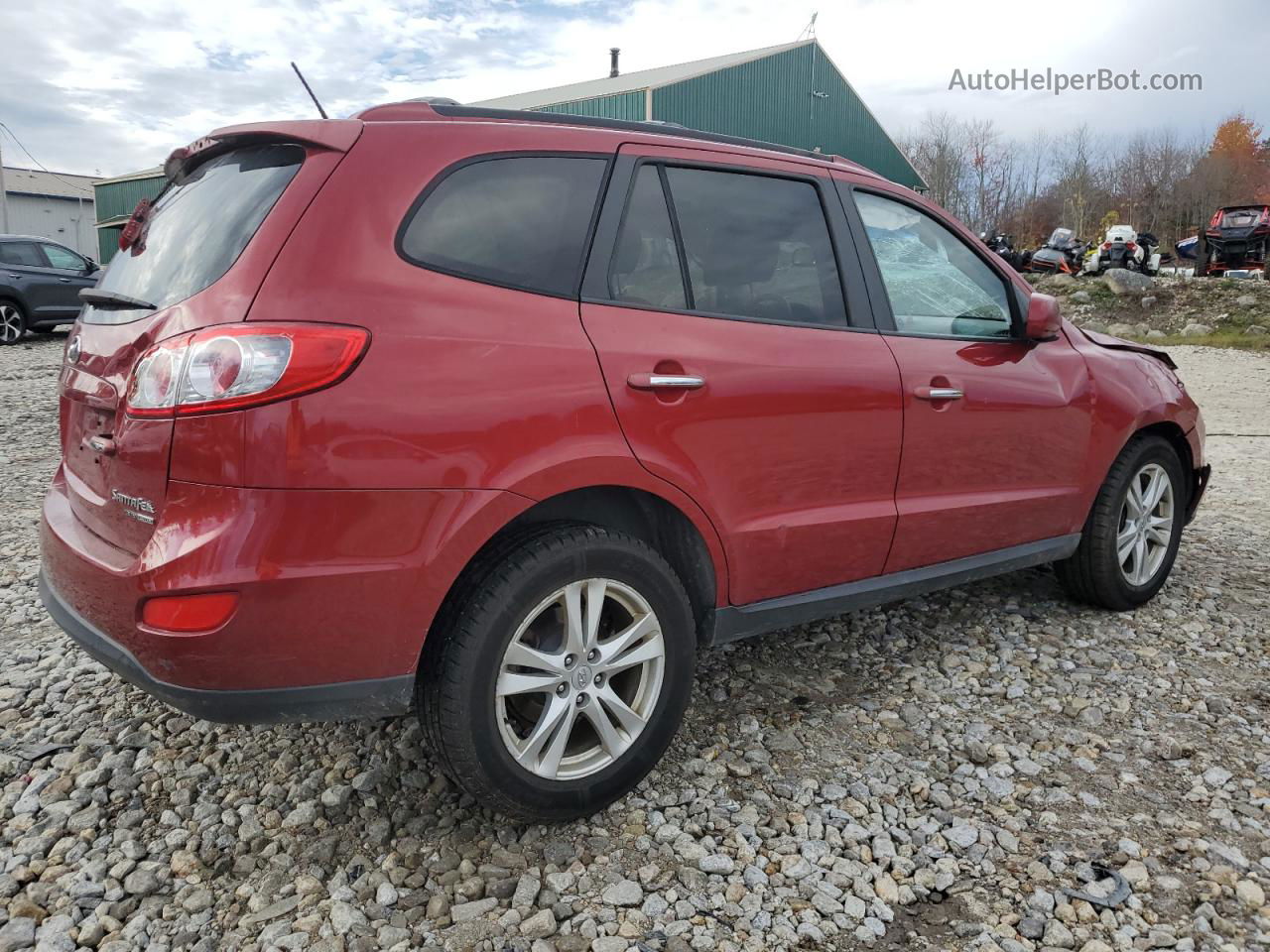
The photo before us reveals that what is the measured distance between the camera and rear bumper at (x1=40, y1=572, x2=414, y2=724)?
6.62 feet

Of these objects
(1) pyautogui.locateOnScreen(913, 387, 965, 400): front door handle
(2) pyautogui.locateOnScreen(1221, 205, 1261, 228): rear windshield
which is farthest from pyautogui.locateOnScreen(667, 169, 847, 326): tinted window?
(2) pyautogui.locateOnScreen(1221, 205, 1261, 228): rear windshield

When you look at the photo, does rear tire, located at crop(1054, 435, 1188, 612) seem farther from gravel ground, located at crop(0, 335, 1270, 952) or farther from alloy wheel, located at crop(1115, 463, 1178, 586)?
gravel ground, located at crop(0, 335, 1270, 952)

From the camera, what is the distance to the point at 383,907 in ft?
7.18

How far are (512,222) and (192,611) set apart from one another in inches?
45.2

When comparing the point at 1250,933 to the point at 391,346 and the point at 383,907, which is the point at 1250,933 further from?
the point at 391,346

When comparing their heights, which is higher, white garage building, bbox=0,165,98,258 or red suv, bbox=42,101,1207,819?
white garage building, bbox=0,165,98,258

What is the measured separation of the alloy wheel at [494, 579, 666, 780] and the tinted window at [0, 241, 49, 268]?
50.6ft

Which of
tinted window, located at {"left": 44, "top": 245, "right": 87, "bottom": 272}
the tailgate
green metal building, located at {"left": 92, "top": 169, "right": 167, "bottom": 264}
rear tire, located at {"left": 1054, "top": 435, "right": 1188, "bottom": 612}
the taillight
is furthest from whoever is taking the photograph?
green metal building, located at {"left": 92, "top": 169, "right": 167, "bottom": 264}

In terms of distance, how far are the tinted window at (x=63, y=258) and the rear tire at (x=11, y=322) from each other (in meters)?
0.96

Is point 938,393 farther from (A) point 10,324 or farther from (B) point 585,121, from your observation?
(A) point 10,324

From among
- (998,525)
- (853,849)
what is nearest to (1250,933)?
(853,849)

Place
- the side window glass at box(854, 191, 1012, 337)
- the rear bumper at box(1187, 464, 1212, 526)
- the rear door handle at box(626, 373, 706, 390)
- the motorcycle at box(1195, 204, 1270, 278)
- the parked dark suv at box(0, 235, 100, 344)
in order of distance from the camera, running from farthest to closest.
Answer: the motorcycle at box(1195, 204, 1270, 278), the parked dark suv at box(0, 235, 100, 344), the rear bumper at box(1187, 464, 1212, 526), the side window glass at box(854, 191, 1012, 337), the rear door handle at box(626, 373, 706, 390)

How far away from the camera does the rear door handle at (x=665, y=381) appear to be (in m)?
2.39

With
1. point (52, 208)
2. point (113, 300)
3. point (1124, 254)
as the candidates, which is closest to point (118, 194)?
point (52, 208)
